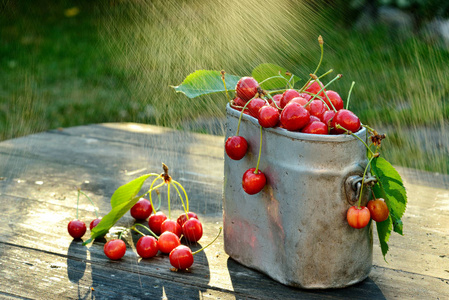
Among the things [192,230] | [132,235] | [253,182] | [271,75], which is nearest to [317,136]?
[253,182]

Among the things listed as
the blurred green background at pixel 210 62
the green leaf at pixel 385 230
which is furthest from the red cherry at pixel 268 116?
the blurred green background at pixel 210 62

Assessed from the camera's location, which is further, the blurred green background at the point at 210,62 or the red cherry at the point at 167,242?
the blurred green background at the point at 210,62

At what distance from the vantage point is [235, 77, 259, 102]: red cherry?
101 centimetres

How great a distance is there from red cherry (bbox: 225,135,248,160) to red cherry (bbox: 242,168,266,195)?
1.8 inches

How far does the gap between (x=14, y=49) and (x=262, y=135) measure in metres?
4.10

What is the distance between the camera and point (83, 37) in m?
4.86

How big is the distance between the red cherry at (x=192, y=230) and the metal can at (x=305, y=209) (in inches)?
5.6

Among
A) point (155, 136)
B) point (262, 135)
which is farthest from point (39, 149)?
point (262, 135)

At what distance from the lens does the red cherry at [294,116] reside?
89 centimetres

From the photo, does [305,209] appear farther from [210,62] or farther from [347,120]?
[210,62]

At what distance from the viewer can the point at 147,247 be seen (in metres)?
1.06

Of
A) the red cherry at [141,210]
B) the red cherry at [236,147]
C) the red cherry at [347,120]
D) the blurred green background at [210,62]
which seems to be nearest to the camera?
the red cherry at [347,120]

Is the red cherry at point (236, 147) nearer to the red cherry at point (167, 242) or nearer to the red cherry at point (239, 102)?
the red cherry at point (239, 102)

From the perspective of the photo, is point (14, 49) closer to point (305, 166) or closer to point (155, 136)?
point (155, 136)
